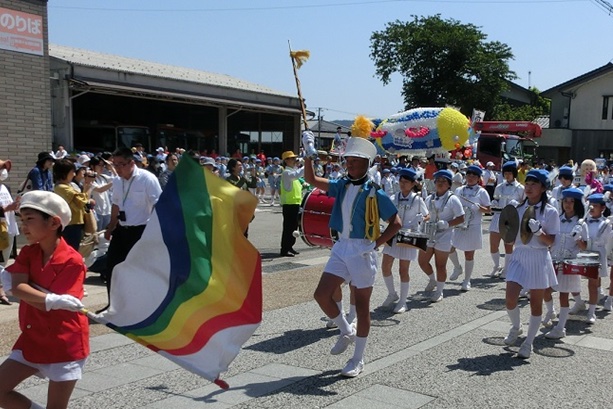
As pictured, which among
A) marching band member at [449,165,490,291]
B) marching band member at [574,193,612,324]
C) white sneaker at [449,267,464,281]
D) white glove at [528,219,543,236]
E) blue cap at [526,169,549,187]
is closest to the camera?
white glove at [528,219,543,236]

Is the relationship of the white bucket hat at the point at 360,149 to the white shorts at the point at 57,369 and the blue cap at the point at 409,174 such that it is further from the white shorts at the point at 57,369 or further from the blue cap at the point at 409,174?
the white shorts at the point at 57,369

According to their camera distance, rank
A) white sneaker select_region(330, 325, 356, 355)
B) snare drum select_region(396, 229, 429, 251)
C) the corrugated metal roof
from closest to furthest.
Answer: white sneaker select_region(330, 325, 356, 355) → snare drum select_region(396, 229, 429, 251) → the corrugated metal roof

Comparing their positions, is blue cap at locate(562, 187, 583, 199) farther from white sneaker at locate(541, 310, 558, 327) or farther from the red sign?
the red sign

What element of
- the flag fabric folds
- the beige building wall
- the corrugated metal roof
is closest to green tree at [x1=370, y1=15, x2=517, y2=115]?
the corrugated metal roof

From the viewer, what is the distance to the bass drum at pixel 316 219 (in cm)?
804

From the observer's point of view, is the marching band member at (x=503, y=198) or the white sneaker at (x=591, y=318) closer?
the white sneaker at (x=591, y=318)

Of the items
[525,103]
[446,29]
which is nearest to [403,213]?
[446,29]

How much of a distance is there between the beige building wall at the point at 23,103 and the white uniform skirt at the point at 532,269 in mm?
10925

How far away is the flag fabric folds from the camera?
362 centimetres

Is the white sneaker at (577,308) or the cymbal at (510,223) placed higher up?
the cymbal at (510,223)

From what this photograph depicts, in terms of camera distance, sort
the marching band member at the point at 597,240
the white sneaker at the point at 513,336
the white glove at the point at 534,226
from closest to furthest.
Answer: the white glove at the point at 534,226 < the white sneaker at the point at 513,336 < the marching band member at the point at 597,240

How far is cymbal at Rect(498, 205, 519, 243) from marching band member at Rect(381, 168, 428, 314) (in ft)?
5.63

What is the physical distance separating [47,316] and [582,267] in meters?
5.73

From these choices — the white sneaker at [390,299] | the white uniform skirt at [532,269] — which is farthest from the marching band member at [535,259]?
the white sneaker at [390,299]
